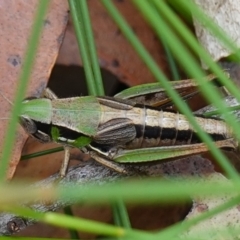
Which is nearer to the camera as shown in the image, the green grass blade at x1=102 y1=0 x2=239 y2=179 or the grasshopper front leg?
the green grass blade at x1=102 y1=0 x2=239 y2=179

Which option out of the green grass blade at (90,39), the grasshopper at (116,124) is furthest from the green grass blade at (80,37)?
the grasshopper at (116,124)

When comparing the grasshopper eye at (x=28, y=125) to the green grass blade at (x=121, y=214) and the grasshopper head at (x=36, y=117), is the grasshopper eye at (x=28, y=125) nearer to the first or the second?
the grasshopper head at (x=36, y=117)

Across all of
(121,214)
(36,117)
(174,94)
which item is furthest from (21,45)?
(174,94)

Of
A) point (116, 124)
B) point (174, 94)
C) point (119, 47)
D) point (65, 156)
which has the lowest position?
point (65, 156)

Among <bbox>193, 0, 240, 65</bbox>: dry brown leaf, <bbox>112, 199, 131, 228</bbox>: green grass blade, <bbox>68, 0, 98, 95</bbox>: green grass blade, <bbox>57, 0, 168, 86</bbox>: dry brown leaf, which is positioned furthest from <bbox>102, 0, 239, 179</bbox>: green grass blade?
<bbox>57, 0, 168, 86</bbox>: dry brown leaf

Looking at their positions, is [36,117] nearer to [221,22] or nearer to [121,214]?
[121,214]

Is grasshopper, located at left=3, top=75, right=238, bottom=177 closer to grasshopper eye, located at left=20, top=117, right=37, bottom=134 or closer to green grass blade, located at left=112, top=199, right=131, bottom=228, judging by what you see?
grasshopper eye, located at left=20, top=117, right=37, bottom=134

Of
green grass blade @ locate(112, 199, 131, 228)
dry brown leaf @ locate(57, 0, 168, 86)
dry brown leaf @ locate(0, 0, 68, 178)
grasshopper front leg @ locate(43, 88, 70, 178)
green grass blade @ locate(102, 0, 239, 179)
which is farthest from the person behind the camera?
dry brown leaf @ locate(57, 0, 168, 86)

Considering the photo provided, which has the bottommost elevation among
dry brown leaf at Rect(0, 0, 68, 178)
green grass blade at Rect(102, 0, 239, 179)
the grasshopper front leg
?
the grasshopper front leg
